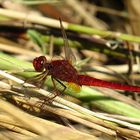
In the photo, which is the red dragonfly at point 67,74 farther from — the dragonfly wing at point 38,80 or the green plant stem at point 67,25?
the green plant stem at point 67,25

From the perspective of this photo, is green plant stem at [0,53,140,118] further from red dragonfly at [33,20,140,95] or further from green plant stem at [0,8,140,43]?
green plant stem at [0,8,140,43]

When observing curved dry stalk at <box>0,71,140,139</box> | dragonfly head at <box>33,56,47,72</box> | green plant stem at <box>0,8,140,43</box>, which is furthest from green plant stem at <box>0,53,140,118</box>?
green plant stem at <box>0,8,140,43</box>

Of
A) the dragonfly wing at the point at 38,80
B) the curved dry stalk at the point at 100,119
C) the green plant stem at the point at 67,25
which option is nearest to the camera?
the curved dry stalk at the point at 100,119

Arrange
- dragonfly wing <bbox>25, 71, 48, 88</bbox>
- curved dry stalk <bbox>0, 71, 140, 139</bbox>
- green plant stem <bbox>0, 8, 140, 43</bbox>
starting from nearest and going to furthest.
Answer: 1. curved dry stalk <bbox>0, 71, 140, 139</bbox>
2. dragonfly wing <bbox>25, 71, 48, 88</bbox>
3. green plant stem <bbox>0, 8, 140, 43</bbox>

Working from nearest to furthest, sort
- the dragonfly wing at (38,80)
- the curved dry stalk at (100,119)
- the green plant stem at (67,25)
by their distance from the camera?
the curved dry stalk at (100,119) → the dragonfly wing at (38,80) → the green plant stem at (67,25)

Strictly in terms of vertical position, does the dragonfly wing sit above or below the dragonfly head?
below

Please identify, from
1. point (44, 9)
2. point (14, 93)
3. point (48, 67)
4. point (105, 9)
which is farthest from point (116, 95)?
point (105, 9)

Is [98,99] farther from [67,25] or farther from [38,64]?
[67,25]

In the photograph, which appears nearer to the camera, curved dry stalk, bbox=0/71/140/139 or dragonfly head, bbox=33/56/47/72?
curved dry stalk, bbox=0/71/140/139

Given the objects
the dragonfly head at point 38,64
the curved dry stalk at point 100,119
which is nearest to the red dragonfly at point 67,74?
the dragonfly head at point 38,64
